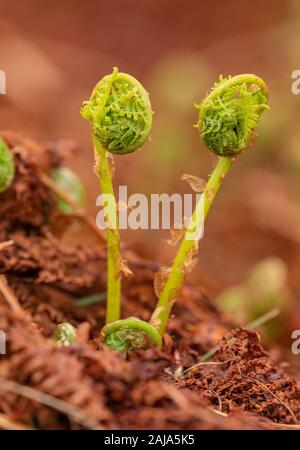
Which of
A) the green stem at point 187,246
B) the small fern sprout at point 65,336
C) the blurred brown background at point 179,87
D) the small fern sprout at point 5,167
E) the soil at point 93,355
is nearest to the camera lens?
the soil at point 93,355

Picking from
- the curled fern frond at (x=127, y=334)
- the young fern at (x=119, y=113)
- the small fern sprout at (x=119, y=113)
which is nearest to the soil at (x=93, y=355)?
the curled fern frond at (x=127, y=334)

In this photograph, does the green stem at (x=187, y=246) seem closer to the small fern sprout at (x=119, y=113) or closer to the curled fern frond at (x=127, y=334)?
the curled fern frond at (x=127, y=334)

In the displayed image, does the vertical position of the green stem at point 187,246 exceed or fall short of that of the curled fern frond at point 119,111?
it falls short

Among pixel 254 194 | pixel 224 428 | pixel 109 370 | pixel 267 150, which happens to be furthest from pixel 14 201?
pixel 267 150

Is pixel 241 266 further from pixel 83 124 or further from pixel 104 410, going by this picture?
pixel 104 410

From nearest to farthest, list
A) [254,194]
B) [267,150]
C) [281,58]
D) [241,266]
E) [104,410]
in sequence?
[104,410]
[241,266]
[254,194]
[267,150]
[281,58]

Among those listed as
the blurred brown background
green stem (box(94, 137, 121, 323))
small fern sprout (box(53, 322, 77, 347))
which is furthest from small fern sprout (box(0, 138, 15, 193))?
the blurred brown background
